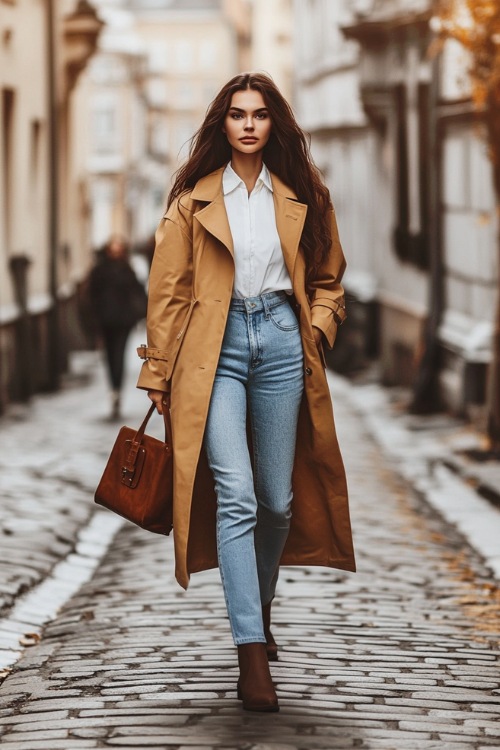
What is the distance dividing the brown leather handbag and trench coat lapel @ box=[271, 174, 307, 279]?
611 mm

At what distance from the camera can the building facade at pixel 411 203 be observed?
1516cm

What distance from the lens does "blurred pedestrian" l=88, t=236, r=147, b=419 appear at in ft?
51.2

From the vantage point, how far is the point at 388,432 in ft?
48.3

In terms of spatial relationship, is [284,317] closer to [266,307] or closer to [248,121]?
[266,307]

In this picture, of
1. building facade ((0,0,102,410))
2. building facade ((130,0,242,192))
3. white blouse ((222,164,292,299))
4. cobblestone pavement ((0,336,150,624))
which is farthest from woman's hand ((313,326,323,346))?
building facade ((130,0,242,192))

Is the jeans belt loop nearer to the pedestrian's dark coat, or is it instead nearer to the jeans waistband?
the jeans waistband

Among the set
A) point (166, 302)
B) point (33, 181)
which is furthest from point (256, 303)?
point (33, 181)

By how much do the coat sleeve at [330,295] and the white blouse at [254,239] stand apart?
0.12 m

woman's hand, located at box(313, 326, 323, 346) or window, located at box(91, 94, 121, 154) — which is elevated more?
window, located at box(91, 94, 121, 154)

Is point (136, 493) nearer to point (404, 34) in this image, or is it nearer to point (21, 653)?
point (21, 653)

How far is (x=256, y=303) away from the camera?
16.4ft

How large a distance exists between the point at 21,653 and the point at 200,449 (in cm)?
150

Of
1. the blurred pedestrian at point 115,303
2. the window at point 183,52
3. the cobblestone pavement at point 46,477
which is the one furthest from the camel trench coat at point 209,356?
the window at point 183,52

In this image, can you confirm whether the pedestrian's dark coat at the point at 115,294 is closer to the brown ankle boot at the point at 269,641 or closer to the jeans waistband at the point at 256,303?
the brown ankle boot at the point at 269,641
